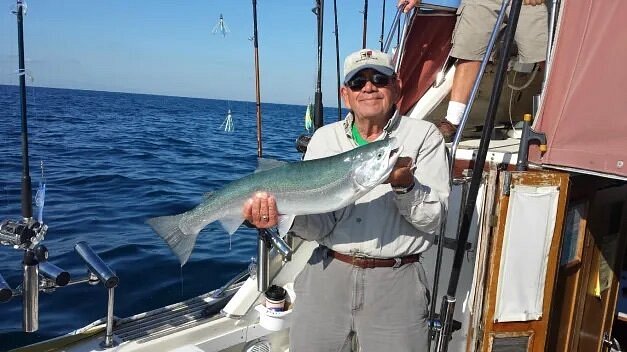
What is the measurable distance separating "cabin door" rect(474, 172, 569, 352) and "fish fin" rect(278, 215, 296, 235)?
3.92 feet

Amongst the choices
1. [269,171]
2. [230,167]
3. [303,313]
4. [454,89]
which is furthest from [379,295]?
[230,167]

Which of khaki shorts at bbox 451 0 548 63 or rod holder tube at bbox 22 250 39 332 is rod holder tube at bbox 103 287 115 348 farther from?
khaki shorts at bbox 451 0 548 63

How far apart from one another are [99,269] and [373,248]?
1780mm

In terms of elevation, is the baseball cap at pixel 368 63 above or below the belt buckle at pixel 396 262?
above

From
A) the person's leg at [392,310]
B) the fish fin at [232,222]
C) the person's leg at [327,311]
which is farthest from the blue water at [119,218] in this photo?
the person's leg at [392,310]

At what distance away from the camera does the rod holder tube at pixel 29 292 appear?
3.07 metres

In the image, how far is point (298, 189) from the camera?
309 centimetres

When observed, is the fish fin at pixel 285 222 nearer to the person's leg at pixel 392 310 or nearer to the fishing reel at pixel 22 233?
the person's leg at pixel 392 310

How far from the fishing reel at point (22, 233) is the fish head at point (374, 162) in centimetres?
194

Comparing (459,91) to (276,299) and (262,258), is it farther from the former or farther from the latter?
(276,299)

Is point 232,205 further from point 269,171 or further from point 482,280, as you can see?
point 482,280

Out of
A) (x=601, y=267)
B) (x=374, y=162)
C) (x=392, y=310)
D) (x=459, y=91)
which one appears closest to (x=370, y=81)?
(x=374, y=162)

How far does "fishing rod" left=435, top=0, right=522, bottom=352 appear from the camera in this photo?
9.80 feet

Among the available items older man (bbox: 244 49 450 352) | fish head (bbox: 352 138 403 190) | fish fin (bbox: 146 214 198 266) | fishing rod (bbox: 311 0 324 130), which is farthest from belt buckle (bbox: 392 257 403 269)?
fishing rod (bbox: 311 0 324 130)
